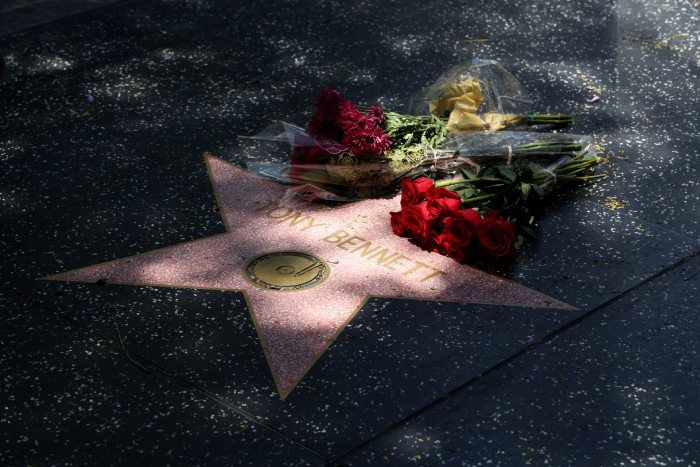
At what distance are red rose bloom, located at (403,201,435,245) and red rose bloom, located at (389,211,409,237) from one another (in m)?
0.03

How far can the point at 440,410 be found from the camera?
8.85 feet

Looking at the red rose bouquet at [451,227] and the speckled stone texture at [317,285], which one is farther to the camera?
the red rose bouquet at [451,227]

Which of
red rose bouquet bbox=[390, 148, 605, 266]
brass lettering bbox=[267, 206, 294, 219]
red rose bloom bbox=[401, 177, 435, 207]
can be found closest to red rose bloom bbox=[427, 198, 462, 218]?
red rose bouquet bbox=[390, 148, 605, 266]

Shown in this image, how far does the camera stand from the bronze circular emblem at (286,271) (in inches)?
131

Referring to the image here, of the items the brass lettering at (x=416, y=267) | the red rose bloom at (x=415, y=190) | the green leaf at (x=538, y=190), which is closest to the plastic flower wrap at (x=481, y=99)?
the green leaf at (x=538, y=190)

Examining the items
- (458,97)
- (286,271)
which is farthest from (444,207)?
(458,97)

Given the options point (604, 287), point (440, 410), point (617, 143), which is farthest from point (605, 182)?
point (440, 410)

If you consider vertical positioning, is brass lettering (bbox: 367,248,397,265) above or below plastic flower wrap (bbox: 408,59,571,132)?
below

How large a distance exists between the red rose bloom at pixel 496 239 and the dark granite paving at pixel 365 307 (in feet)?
0.35

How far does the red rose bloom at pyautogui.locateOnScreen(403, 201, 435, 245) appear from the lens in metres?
3.49

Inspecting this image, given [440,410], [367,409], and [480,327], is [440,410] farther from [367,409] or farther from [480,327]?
[480,327]

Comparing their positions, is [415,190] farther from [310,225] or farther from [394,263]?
[310,225]

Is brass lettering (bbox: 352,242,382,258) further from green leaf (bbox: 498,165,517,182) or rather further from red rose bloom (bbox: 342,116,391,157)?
green leaf (bbox: 498,165,517,182)

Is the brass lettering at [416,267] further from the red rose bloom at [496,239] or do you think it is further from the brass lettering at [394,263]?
the red rose bloom at [496,239]
